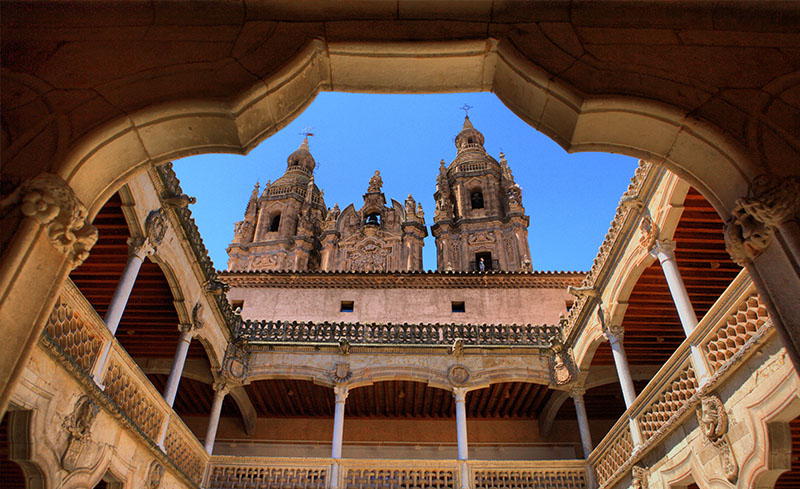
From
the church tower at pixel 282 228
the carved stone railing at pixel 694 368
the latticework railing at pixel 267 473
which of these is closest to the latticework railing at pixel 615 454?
the carved stone railing at pixel 694 368

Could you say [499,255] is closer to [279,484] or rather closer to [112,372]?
[279,484]

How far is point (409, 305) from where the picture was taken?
1945 centimetres

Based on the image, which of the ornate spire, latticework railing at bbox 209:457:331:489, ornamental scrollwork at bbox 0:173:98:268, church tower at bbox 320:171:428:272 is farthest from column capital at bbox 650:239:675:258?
the ornate spire

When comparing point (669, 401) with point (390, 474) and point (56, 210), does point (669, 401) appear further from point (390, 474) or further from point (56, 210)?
point (56, 210)

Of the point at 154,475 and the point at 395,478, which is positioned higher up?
the point at 395,478

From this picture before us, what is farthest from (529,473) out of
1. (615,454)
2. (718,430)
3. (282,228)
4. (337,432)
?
(282,228)

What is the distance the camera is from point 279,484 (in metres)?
12.4

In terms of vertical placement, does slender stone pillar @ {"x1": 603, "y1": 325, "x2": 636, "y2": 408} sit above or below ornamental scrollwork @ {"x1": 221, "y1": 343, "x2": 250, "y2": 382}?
below

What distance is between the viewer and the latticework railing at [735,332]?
269 inches

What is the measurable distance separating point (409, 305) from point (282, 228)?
20.2m

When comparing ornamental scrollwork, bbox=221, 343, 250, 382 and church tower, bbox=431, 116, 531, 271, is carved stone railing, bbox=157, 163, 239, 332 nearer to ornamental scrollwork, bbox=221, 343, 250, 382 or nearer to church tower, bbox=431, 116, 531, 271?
ornamental scrollwork, bbox=221, 343, 250, 382

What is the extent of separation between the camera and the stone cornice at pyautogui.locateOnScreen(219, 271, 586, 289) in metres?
19.7

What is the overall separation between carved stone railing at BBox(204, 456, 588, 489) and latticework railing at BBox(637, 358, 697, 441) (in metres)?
3.37

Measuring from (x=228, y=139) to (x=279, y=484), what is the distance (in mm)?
10716
